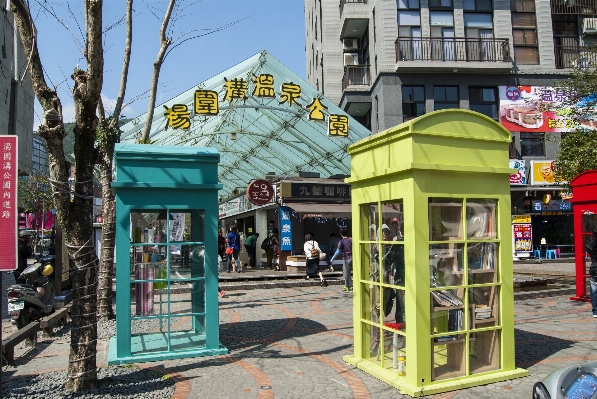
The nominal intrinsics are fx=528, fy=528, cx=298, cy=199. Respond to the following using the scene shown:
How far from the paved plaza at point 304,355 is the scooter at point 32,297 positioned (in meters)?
0.70

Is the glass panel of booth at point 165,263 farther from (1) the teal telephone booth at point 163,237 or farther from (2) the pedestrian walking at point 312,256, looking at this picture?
(2) the pedestrian walking at point 312,256

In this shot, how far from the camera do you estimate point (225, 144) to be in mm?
23531

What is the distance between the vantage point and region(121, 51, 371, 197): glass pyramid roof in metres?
16.8

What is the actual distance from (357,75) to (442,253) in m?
23.3

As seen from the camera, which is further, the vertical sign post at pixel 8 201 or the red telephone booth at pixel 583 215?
the red telephone booth at pixel 583 215

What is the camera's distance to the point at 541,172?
84.7 ft

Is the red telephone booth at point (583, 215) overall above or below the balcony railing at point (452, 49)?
below

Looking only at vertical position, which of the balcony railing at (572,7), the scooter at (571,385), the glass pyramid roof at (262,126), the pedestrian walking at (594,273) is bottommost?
the scooter at (571,385)

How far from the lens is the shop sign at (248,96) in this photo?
16344mm

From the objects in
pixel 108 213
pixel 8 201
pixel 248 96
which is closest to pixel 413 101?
pixel 248 96

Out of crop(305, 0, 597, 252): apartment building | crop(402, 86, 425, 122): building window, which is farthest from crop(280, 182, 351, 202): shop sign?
crop(402, 86, 425, 122): building window

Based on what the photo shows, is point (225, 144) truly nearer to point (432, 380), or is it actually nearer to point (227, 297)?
point (227, 297)

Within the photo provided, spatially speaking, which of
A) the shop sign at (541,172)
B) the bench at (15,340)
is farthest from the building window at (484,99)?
the bench at (15,340)

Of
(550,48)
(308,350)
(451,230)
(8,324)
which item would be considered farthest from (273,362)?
(550,48)
